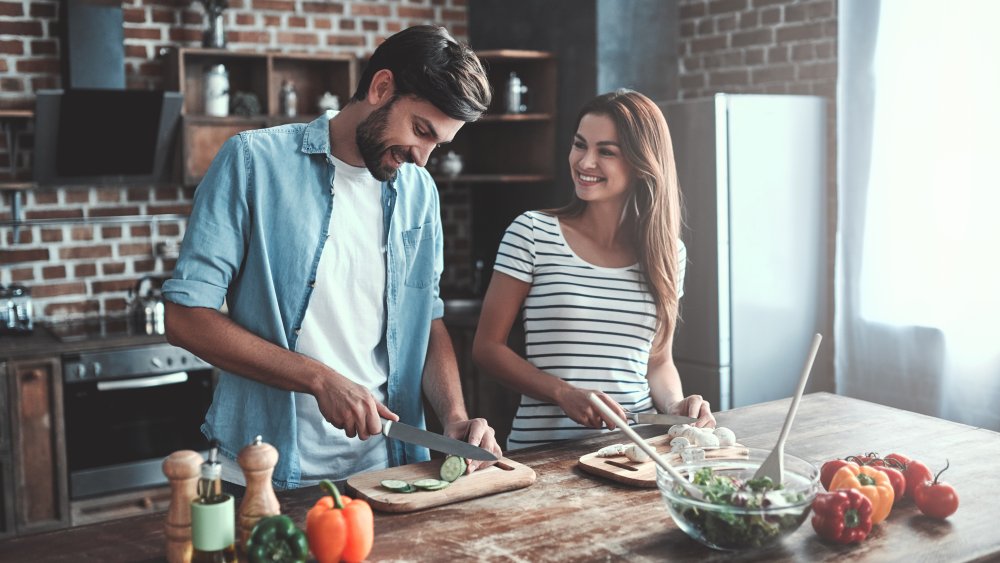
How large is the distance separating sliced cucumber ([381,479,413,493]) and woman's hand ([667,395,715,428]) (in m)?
0.73

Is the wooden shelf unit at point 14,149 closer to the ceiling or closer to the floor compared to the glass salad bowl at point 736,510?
closer to the ceiling

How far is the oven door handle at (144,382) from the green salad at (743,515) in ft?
9.18

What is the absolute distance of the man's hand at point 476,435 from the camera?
6.09 ft

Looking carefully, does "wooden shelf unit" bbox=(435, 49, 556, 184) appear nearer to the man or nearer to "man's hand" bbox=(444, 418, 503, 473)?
the man

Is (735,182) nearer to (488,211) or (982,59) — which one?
(982,59)

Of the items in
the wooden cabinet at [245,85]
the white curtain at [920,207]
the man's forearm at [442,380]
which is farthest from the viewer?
the wooden cabinet at [245,85]

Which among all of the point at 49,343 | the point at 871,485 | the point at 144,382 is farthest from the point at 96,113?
the point at 871,485

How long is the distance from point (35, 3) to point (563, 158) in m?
2.36

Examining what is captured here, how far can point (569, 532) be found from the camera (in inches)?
62.1

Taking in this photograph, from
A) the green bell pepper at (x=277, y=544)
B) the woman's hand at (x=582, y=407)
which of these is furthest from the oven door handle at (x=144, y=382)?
the green bell pepper at (x=277, y=544)

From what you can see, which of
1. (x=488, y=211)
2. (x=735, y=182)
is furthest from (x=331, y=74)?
(x=735, y=182)

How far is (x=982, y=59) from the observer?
3.35 metres

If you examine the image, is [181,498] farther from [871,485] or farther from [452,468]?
[871,485]

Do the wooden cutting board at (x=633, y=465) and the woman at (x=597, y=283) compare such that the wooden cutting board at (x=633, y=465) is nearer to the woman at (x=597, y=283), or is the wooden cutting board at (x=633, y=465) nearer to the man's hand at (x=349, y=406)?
the woman at (x=597, y=283)
